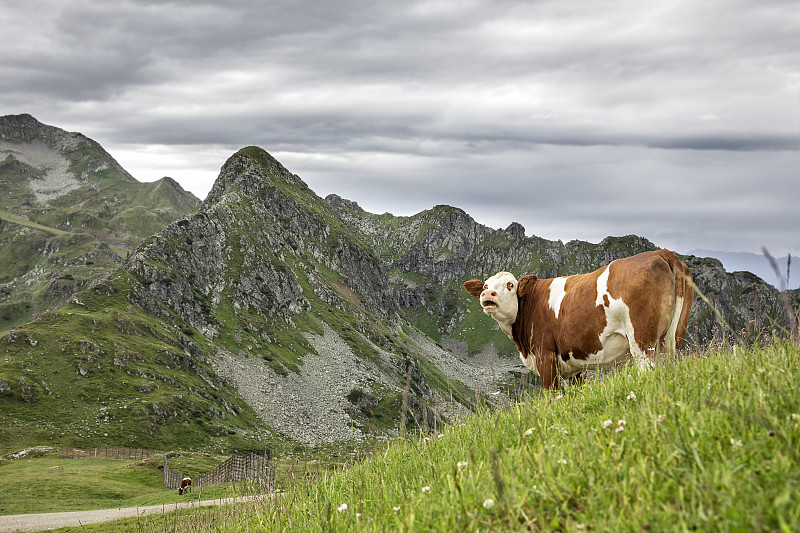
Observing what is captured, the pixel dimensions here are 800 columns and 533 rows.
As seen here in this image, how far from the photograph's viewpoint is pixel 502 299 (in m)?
15.3

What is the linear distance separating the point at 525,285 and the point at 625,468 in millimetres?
11207

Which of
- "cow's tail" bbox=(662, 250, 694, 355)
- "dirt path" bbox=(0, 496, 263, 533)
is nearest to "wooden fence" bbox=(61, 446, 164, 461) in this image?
"dirt path" bbox=(0, 496, 263, 533)

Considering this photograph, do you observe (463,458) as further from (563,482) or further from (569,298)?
(569,298)

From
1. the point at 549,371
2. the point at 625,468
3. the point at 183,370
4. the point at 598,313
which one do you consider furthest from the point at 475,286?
the point at 183,370

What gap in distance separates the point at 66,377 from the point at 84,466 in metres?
54.3

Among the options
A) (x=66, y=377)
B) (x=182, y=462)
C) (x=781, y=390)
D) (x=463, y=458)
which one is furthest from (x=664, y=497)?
(x=66, y=377)

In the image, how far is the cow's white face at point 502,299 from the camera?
604 inches

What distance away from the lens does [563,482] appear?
4508 mm

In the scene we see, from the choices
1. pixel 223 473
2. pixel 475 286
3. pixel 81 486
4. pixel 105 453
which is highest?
pixel 475 286

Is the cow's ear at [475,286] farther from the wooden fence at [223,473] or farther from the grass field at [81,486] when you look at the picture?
the wooden fence at [223,473]

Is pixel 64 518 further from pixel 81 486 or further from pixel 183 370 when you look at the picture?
pixel 183 370

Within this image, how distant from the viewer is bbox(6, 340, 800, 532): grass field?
12.0 ft

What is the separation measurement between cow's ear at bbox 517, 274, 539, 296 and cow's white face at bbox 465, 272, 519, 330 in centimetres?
21

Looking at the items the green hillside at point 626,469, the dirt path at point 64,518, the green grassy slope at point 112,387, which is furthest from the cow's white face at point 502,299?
the green grassy slope at point 112,387
